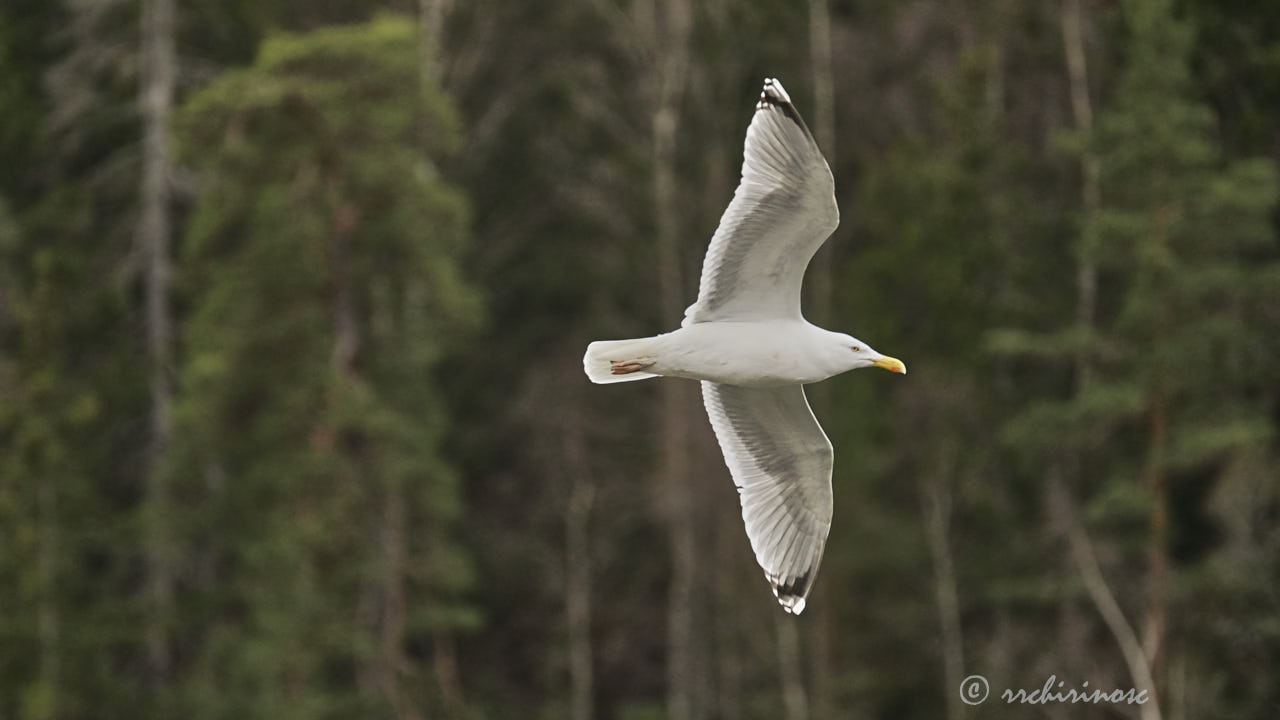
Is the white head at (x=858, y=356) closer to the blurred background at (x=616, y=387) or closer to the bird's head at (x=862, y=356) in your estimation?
the bird's head at (x=862, y=356)

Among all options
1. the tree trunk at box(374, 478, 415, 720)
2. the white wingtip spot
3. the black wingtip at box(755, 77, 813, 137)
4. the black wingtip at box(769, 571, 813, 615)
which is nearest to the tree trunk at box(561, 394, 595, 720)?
the tree trunk at box(374, 478, 415, 720)

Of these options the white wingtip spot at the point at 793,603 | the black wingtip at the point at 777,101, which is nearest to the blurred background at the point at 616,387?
the white wingtip spot at the point at 793,603

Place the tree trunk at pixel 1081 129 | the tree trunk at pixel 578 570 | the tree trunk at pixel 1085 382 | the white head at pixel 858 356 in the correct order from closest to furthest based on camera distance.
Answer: the white head at pixel 858 356
the tree trunk at pixel 1085 382
the tree trunk at pixel 1081 129
the tree trunk at pixel 578 570

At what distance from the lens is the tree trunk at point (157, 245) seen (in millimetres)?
23250

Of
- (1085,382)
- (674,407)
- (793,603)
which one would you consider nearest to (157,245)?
(674,407)

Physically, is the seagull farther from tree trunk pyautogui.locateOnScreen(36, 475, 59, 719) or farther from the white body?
tree trunk pyautogui.locateOnScreen(36, 475, 59, 719)

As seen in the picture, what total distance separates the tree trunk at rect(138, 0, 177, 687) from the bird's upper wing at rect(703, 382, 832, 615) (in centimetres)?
1267

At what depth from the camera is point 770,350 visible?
1053 cm

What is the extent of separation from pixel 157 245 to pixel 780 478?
1341 cm

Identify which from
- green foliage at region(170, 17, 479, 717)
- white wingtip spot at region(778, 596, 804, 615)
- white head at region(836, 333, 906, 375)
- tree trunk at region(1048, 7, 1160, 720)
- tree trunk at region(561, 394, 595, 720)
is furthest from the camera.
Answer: tree trunk at region(561, 394, 595, 720)

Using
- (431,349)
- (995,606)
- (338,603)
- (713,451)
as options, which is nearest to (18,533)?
(338,603)

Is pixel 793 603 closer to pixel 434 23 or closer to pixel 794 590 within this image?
pixel 794 590

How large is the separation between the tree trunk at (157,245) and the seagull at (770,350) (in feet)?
41.8

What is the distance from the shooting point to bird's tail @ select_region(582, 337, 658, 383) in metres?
10.6
